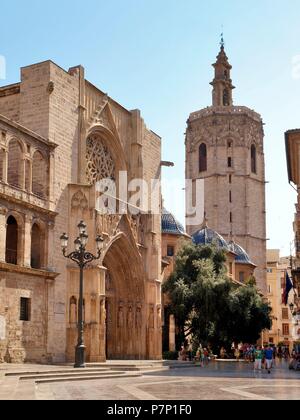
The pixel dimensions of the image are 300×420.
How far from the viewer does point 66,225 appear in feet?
104

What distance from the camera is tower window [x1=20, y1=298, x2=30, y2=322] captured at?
28.2 meters

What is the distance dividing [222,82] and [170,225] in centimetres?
4055

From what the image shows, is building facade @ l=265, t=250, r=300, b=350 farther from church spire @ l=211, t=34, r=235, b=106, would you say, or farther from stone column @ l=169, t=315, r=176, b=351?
stone column @ l=169, t=315, r=176, b=351

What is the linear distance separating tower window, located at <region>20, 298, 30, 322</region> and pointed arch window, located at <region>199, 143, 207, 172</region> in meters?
61.7

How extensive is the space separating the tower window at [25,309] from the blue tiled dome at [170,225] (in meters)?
29.4

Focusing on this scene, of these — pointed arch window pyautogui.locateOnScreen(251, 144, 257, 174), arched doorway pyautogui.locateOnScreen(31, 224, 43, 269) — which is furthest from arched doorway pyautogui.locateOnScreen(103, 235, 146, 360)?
pointed arch window pyautogui.locateOnScreen(251, 144, 257, 174)

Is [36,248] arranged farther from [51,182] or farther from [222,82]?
[222,82]

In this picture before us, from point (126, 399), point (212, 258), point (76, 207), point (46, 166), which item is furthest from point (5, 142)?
point (212, 258)

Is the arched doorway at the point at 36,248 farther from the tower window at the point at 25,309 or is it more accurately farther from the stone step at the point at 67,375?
the stone step at the point at 67,375

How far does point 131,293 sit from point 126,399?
22.9m

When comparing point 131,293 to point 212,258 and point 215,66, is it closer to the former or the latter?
point 212,258

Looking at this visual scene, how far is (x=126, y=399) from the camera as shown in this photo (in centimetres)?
1493

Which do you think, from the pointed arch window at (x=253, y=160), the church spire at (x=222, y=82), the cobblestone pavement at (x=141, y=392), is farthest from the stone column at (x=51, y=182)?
the church spire at (x=222, y=82)

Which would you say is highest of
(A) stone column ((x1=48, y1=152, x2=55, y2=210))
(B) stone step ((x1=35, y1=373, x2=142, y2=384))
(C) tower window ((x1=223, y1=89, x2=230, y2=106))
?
(C) tower window ((x1=223, y1=89, x2=230, y2=106))
